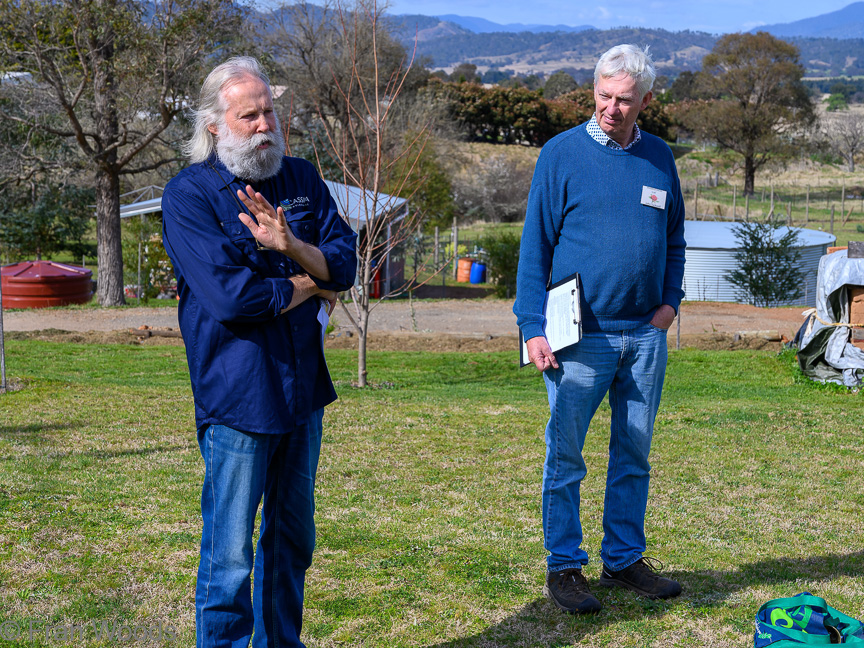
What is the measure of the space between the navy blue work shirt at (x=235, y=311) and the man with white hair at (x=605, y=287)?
0.99 meters

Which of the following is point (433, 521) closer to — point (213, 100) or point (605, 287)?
point (605, 287)

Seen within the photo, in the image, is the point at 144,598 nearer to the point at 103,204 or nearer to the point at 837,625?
the point at 837,625

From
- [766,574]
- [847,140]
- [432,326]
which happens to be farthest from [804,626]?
[847,140]

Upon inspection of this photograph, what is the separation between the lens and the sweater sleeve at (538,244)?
124 inches

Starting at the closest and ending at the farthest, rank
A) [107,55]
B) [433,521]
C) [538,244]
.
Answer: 1. [538,244]
2. [433,521]
3. [107,55]

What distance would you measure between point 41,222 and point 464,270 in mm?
14064

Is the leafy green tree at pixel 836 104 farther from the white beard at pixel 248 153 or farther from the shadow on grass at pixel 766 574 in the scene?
the white beard at pixel 248 153

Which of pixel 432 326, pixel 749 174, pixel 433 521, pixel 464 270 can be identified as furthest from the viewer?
pixel 749 174

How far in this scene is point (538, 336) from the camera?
315 centimetres

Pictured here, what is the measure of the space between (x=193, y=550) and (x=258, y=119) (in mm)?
2139

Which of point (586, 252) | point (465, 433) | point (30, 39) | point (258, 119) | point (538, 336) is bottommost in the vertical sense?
point (465, 433)

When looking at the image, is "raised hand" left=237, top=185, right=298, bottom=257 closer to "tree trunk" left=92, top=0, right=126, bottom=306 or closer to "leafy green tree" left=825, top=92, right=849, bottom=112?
"tree trunk" left=92, top=0, right=126, bottom=306

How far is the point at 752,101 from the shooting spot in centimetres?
4928

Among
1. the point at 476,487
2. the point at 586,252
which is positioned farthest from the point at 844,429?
the point at 586,252
